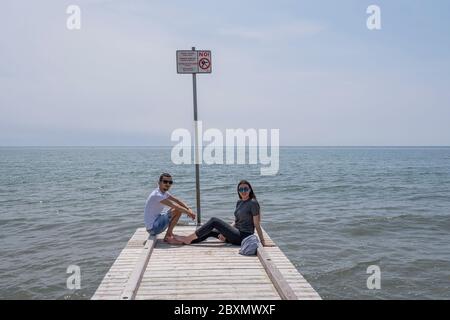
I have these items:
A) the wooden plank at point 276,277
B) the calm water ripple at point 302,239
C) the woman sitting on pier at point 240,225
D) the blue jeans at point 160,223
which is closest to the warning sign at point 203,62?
the woman sitting on pier at point 240,225

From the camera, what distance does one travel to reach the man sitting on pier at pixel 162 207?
30.8 feet

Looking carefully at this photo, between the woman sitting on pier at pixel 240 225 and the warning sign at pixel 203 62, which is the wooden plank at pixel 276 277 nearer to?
the woman sitting on pier at pixel 240 225

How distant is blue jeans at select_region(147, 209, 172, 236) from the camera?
9.56 meters

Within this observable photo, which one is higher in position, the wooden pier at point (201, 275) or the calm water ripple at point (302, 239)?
the wooden pier at point (201, 275)

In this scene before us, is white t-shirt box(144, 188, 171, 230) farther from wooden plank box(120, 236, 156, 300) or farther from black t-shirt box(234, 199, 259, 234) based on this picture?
black t-shirt box(234, 199, 259, 234)

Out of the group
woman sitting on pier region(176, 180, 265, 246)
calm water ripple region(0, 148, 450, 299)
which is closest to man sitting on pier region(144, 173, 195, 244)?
woman sitting on pier region(176, 180, 265, 246)

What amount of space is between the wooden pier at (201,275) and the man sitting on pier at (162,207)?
43 centimetres

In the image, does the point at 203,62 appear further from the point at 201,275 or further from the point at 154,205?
the point at 201,275

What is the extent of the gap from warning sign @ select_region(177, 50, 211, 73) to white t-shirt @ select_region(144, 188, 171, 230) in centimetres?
314

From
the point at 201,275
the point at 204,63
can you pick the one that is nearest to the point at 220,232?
the point at 201,275

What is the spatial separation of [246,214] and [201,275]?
1.94 meters
